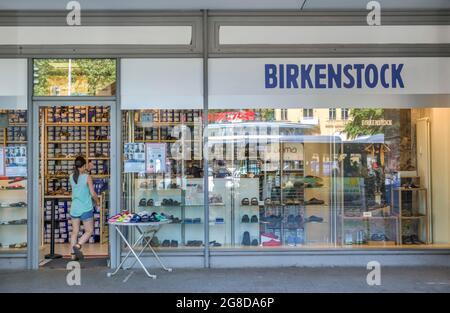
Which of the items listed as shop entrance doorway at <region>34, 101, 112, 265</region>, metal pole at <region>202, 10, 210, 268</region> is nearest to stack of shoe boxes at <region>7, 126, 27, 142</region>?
shop entrance doorway at <region>34, 101, 112, 265</region>

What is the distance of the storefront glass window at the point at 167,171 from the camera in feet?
25.1

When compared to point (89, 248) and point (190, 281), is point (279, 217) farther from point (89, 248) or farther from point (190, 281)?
point (89, 248)

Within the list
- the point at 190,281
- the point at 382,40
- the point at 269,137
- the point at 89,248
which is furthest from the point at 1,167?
the point at 382,40

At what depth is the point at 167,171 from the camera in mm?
7805

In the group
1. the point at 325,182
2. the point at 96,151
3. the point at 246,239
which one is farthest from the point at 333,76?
the point at 96,151

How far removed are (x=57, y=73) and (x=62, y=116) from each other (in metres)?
2.90

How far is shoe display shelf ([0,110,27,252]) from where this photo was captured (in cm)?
755

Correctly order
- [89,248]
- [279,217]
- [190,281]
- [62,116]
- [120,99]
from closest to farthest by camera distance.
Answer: [190,281] < [120,99] < [279,217] < [89,248] < [62,116]

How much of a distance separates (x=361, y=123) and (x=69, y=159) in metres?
5.83

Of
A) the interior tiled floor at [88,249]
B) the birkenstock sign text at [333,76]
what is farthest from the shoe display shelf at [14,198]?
the birkenstock sign text at [333,76]

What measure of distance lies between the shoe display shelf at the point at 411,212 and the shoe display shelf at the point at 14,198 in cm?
550

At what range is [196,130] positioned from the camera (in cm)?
770

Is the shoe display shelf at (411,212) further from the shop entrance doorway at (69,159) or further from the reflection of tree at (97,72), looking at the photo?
the shop entrance doorway at (69,159)

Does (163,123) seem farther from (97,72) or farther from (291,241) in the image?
(291,241)
